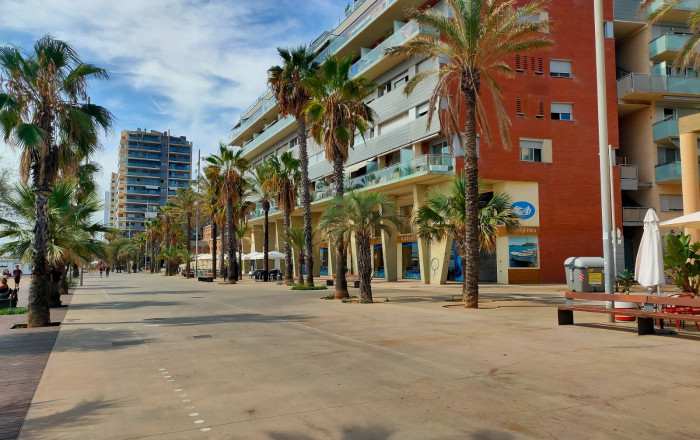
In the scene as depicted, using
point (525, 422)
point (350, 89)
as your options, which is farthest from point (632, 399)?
point (350, 89)

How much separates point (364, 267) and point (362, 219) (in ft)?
6.09

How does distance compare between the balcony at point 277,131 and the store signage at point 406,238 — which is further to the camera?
the balcony at point 277,131

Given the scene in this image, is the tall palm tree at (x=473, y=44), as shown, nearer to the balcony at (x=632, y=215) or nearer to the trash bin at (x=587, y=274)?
the trash bin at (x=587, y=274)

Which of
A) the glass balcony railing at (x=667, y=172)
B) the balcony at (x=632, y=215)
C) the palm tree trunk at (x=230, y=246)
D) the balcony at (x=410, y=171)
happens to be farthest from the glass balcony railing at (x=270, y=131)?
the glass balcony railing at (x=667, y=172)

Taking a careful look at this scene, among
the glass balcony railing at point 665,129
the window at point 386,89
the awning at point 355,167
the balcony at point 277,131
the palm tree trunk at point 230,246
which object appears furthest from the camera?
the balcony at point 277,131

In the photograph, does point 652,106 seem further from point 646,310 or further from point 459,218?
point 646,310

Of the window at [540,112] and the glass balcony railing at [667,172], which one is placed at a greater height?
the window at [540,112]

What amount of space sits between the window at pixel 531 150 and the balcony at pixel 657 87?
7.67m

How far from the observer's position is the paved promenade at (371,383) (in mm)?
4980

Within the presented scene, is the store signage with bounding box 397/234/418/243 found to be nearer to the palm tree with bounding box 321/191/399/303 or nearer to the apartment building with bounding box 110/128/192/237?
the palm tree with bounding box 321/191/399/303

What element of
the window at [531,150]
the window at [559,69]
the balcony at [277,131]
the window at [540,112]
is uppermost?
the balcony at [277,131]

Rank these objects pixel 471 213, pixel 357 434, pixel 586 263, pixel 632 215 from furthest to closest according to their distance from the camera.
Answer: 1. pixel 632 215
2. pixel 586 263
3. pixel 471 213
4. pixel 357 434

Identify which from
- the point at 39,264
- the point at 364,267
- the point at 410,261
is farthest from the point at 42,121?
the point at 410,261

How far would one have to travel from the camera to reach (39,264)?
13195 mm
